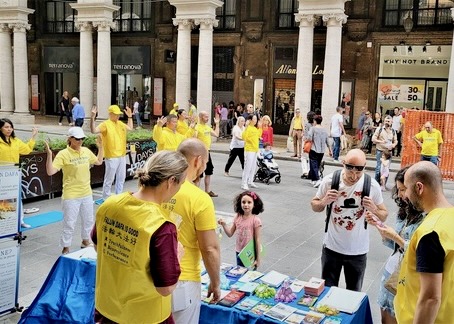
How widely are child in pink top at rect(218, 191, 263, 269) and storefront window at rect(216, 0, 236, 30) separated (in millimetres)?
22440

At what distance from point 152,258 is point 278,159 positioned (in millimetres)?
16372

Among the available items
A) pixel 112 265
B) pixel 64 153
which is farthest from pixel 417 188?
pixel 64 153

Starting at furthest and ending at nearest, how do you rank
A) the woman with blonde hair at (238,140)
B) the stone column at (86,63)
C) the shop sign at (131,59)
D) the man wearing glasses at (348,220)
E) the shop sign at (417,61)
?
the shop sign at (131,59) < the stone column at (86,63) < the shop sign at (417,61) < the woman with blonde hair at (238,140) < the man wearing glasses at (348,220)

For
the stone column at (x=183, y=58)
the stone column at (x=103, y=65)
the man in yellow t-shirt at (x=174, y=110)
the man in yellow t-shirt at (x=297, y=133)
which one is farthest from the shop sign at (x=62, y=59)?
the man in yellow t-shirt at (x=297, y=133)

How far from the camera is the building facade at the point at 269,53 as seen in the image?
73.3 ft

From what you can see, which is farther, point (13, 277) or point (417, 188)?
point (13, 277)

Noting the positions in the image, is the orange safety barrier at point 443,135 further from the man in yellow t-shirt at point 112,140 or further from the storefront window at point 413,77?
the man in yellow t-shirt at point 112,140

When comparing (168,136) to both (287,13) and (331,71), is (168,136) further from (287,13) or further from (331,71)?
(287,13)

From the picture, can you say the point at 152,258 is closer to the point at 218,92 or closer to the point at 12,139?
the point at 12,139

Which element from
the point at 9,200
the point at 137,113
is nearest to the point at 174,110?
the point at 9,200

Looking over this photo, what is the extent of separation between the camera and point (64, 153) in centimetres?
743

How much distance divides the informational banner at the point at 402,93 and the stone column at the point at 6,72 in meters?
19.7

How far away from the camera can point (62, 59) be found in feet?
107

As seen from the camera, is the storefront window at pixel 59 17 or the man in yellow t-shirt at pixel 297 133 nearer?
the man in yellow t-shirt at pixel 297 133
